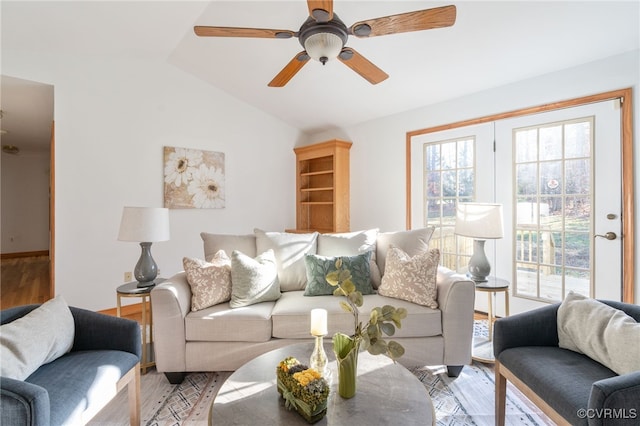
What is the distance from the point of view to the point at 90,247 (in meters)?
3.26

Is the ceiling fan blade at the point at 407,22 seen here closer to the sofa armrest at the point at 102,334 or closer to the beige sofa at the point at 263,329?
the beige sofa at the point at 263,329

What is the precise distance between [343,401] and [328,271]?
4.20 feet

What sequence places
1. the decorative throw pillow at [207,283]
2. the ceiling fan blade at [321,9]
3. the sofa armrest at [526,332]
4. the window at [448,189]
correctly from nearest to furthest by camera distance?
the ceiling fan blade at [321,9] < the sofa armrest at [526,332] < the decorative throw pillow at [207,283] < the window at [448,189]

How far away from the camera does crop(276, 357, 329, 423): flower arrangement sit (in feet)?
3.43

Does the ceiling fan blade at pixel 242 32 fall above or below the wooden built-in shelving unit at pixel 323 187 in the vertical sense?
above

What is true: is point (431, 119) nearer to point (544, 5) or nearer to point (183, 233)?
point (544, 5)

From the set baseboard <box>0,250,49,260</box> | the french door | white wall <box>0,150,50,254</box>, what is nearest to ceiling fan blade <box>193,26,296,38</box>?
the french door

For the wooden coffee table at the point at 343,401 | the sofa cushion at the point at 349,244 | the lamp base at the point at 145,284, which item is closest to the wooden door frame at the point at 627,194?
the sofa cushion at the point at 349,244

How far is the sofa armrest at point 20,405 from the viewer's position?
0.98 metres

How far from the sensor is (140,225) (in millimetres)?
2285

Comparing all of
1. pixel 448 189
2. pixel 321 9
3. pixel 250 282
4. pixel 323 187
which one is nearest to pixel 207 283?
pixel 250 282

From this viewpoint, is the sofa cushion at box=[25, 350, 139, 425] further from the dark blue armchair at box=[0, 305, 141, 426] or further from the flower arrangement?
the flower arrangement

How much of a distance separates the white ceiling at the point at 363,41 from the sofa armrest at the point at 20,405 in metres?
2.74

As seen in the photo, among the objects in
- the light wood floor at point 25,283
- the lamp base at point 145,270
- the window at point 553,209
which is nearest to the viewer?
the lamp base at point 145,270
